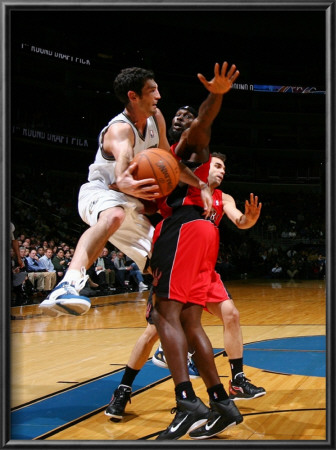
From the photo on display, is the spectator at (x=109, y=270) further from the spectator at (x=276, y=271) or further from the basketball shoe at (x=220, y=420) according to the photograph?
the basketball shoe at (x=220, y=420)

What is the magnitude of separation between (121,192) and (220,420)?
1478mm

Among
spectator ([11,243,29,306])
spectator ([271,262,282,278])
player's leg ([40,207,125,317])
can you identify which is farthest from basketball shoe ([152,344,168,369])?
spectator ([271,262,282,278])

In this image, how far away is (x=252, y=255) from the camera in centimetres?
2206

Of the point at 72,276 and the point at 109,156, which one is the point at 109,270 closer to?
the point at 109,156

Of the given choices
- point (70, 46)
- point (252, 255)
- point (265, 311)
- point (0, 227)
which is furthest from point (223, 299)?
point (70, 46)

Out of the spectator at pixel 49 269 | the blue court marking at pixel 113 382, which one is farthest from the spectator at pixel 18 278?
the blue court marking at pixel 113 382

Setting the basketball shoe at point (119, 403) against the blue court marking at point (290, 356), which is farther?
the blue court marking at point (290, 356)

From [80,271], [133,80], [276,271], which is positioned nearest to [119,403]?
[80,271]

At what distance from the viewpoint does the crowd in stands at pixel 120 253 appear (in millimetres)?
11906

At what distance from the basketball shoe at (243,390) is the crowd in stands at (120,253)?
4.70 metres

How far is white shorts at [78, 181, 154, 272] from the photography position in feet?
12.0

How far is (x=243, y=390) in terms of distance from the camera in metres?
4.27

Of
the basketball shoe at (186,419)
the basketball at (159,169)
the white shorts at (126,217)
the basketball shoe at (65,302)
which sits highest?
the basketball at (159,169)

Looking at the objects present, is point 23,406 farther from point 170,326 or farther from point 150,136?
point 150,136
